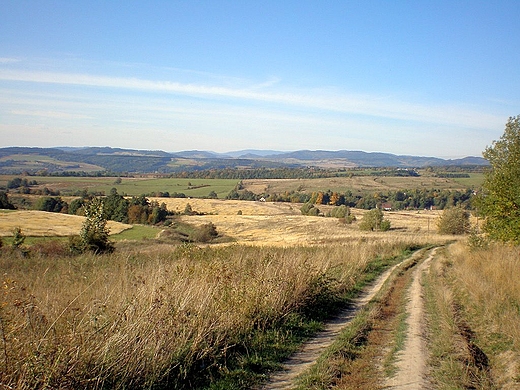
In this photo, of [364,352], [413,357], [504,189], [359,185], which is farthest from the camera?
[359,185]

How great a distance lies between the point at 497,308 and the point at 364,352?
Answer: 4239mm

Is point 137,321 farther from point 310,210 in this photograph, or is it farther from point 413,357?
point 310,210

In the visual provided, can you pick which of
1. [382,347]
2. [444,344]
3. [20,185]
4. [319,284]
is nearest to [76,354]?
[382,347]

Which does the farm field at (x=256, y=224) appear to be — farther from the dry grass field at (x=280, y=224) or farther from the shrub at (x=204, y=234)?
the shrub at (x=204, y=234)

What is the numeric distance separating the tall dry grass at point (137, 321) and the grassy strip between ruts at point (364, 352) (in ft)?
4.21

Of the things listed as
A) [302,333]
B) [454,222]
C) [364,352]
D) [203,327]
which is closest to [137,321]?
[203,327]

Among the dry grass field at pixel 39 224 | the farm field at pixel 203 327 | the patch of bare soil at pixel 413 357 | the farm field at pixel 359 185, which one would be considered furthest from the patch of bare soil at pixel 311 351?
the farm field at pixel 359 185

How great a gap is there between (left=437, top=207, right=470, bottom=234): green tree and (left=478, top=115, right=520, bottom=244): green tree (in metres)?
36.2

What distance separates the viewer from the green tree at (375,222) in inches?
2336

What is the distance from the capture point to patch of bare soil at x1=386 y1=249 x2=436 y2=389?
19.1 ft

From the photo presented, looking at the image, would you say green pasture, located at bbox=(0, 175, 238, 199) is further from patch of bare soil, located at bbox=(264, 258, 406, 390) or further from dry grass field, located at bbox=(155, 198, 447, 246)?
patch of bare soil, located at bbox=(264, 258, 406, 390)

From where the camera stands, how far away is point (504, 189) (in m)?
17.6

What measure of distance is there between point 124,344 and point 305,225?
60249 millimetres

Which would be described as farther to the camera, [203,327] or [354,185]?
[354,185]
